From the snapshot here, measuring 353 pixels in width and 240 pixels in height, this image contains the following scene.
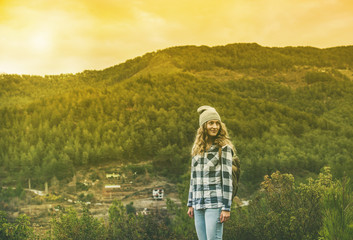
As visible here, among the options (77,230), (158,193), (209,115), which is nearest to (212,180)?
(209,115)

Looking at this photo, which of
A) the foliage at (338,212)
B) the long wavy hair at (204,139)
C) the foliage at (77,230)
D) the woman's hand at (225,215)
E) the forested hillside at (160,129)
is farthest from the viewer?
the forested hillside at (160,129)

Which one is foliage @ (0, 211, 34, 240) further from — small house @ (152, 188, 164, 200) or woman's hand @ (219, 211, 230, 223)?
small house @ (152, 188, 164, 200)

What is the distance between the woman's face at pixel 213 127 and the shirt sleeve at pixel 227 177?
237mm

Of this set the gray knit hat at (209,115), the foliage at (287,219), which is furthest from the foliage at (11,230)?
the gray knit hat at (209,115)

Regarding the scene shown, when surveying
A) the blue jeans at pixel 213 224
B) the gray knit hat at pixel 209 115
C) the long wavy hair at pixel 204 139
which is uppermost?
the gray knit hat at pixel 209 115

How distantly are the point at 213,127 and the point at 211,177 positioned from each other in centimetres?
59

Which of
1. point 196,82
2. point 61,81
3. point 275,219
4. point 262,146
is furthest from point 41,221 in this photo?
point 61,81

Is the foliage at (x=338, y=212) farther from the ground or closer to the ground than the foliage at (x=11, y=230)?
farther from the ground

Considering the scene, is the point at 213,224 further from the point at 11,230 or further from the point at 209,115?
the point at 11,230

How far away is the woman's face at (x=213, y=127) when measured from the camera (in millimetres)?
4539

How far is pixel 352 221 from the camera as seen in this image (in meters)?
3.91

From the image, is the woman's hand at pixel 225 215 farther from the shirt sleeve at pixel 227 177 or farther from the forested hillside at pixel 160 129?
the forested hillside at pixel 160 129

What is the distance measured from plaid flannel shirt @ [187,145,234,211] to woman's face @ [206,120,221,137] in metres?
0.16

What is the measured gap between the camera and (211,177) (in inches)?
176
